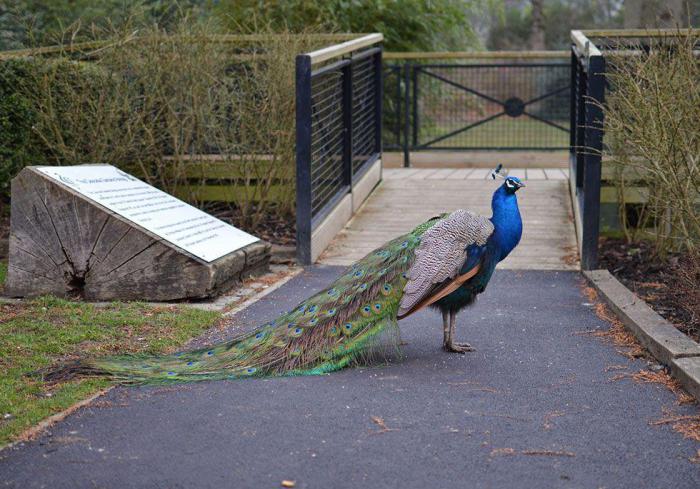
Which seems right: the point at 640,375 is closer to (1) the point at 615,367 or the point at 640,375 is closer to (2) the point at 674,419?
(1) the point at 615,367

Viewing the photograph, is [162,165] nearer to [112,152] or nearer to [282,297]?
[112,152]

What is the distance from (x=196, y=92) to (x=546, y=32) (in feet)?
92.1

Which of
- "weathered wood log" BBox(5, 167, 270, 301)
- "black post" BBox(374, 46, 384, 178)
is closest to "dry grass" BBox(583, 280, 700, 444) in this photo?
"weathered wood log" BBox(5, 167, 270, 301)

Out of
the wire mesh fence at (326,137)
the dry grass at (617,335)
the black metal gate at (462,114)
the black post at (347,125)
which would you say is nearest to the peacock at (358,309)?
the dry grass at (617,335)

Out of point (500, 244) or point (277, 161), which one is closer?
point (500, 244)

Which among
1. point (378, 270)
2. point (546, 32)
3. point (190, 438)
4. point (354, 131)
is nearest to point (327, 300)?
point (378, 270)

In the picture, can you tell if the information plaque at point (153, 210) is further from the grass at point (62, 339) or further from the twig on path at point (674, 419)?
the twig on path at point (674, 419)

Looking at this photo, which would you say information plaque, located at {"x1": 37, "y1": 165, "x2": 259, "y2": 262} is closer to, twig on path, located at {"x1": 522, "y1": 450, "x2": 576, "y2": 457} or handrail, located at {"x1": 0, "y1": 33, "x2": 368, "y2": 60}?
handrail, located at {"x1": 0, "y1": 33, "x2": 368, "y2": 60}

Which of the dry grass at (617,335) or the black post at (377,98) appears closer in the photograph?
the dry grass at (617,335)

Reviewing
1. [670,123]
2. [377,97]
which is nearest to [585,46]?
[670,123]

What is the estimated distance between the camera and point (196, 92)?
1056cm

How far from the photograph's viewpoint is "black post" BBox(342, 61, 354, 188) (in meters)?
11.3

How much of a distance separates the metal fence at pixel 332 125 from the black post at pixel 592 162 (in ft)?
7.77

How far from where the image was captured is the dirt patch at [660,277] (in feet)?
22.9
